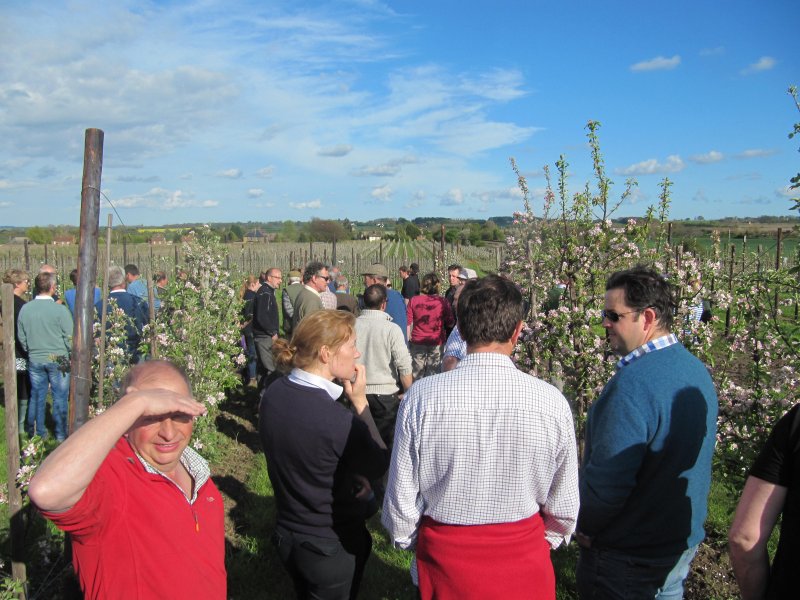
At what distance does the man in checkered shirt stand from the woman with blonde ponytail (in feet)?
1.68

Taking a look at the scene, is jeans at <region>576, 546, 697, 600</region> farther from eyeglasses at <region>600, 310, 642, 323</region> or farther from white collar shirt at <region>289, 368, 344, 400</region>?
white collar shirt at <region>289, 368, 344, 400</region>

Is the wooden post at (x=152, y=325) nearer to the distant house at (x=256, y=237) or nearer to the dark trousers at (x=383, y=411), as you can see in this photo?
the dark trousers at (x=383, y=411)

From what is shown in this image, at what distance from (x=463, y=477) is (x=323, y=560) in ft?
3.27

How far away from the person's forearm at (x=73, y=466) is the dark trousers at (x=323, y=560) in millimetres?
1378

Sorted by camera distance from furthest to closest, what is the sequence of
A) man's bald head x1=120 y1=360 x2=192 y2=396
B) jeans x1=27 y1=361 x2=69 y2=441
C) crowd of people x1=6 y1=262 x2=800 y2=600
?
jeans x1=27 y1=361 x2=69 y2=441, man's bald head x1=120 y1=360 x2=192 y2=396, crowd of people x1=6 y1=262 x2=800 y2=600

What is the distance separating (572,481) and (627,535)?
1.41 ft

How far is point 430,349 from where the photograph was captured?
7.13 m

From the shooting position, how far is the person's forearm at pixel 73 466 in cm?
138

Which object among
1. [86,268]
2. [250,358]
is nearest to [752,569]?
[86,268]

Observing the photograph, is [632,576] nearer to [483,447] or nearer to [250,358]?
[483,447]

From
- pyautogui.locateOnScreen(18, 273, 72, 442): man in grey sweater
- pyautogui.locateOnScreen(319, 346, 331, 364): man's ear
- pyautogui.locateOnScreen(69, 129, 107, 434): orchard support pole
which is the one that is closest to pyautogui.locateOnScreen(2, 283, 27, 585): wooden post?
pyautogui.locateOnScreen(69, 129, 107, 434): orchard support pole

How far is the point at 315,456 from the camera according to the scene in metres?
2.54

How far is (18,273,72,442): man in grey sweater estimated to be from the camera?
633 centimetres

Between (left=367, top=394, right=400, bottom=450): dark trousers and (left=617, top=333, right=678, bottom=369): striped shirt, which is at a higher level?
(left=617, top=333, right=678, bottom=369): striped shirt
